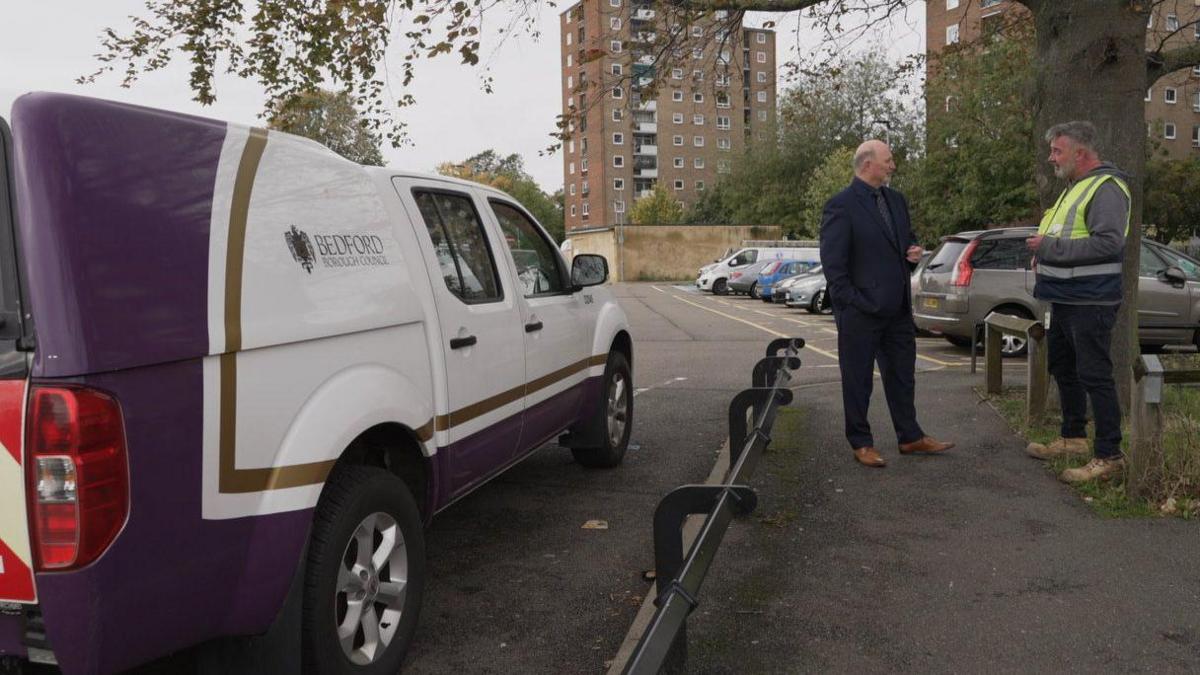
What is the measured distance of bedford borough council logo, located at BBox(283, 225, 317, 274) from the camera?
293 cm

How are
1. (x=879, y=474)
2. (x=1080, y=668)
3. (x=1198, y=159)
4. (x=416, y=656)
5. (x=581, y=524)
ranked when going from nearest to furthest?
(x=1080, y=668) < (x=416, y=656) < (x=581, y=524) < (x=879, y=474) < (x=1198, y=159)

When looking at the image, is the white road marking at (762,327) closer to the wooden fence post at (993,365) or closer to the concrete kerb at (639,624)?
the wooden fence post at (993,365)

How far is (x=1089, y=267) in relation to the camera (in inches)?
212

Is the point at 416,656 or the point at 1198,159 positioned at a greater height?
the point at 1198,159

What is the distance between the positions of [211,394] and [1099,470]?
478cm

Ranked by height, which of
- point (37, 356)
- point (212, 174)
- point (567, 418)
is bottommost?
point (567, 418)

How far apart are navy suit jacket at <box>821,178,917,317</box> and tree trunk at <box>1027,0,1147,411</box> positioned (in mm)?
2035

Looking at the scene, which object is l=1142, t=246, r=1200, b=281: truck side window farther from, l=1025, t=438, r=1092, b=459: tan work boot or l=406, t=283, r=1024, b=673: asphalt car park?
l=1025, t=438, r=1092, b=459: tan work boot

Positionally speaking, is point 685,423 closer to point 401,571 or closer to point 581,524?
point 581,524

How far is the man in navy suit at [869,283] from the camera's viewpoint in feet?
19.4

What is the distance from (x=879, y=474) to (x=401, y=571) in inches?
140

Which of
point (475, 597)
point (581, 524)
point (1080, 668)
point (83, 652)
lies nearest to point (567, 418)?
point (581, 524)

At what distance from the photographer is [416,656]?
11.6 feet

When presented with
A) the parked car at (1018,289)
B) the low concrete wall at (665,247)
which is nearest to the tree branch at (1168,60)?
the parked car at (1018,289)
